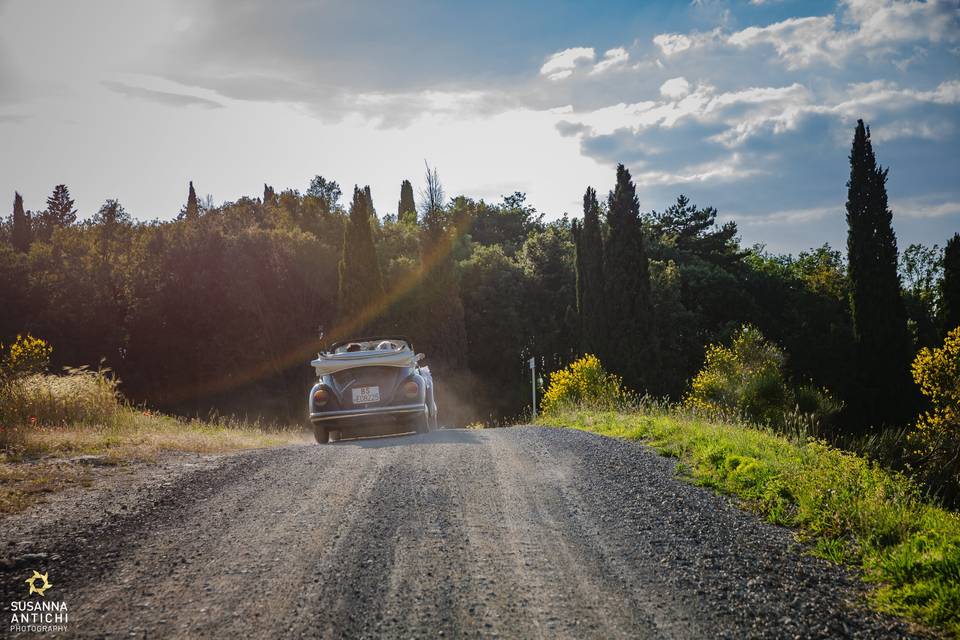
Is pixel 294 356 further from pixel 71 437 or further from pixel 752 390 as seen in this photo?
pixel 71 437

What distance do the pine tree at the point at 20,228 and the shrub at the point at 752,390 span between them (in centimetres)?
5094

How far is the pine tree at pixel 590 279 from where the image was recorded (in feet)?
115

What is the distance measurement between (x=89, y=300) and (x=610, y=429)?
29.7m

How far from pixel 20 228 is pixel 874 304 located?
5960cm

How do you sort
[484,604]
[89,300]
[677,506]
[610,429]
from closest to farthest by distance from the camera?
[484,604]
[677,506]
[610,429]
[89,300]

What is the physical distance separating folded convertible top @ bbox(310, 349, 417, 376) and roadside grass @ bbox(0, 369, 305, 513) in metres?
1.90

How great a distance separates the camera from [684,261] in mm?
48562

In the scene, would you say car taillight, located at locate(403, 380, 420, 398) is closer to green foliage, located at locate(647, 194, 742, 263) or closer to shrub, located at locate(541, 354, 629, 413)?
shrub, located at locate(541, 354, 629, 413)

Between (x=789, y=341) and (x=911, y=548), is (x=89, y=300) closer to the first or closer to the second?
(x=911, y=548)

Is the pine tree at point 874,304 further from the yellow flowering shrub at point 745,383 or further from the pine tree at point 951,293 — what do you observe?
the yellow flowering shrub at point 745,383

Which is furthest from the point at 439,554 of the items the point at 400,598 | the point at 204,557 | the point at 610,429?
the point at 610,429

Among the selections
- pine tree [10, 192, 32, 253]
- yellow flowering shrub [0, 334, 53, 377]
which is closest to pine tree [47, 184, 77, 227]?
pine tree [10, 192, 32, 253]

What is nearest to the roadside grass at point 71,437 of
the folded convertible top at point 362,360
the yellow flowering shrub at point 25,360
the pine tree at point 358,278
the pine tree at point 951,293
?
the yellow flowering shrub at point 25,360

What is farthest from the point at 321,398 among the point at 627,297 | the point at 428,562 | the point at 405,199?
the point at 405,199
